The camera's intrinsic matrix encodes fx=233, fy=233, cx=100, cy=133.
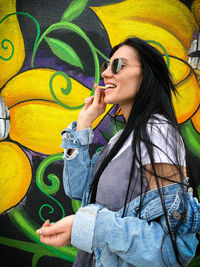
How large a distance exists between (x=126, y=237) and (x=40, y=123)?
1.66 meters

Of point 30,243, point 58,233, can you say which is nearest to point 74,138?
point 58,233

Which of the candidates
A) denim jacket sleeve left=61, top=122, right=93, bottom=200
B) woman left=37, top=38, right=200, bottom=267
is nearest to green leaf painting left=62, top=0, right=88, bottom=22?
woman left=37, top=38, right=200, bottom=267

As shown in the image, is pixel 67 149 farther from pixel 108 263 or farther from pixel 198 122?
pixel 198 122

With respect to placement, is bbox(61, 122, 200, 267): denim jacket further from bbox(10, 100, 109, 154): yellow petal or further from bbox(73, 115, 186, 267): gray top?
bbox(10, 100, 109, 154): yellow petal

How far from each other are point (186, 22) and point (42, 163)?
5.92 feet

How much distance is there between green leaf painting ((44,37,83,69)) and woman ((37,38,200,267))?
3.00ft

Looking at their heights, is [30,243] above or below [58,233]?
below

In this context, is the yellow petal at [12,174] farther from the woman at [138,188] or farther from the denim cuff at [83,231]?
the denim cuff at [83,231]

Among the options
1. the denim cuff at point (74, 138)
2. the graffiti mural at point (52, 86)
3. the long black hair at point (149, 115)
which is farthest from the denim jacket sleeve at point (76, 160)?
the graffiti mural at point (52, 86)

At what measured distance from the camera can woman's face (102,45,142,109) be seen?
4.16 ft

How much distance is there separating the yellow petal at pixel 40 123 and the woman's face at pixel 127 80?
3.19 ft

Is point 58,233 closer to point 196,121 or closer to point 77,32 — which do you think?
point 196,121

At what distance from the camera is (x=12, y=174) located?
7.83ft

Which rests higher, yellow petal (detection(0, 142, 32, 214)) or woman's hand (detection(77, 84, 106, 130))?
woman's hand (detection(77, 84, 106, 130))
